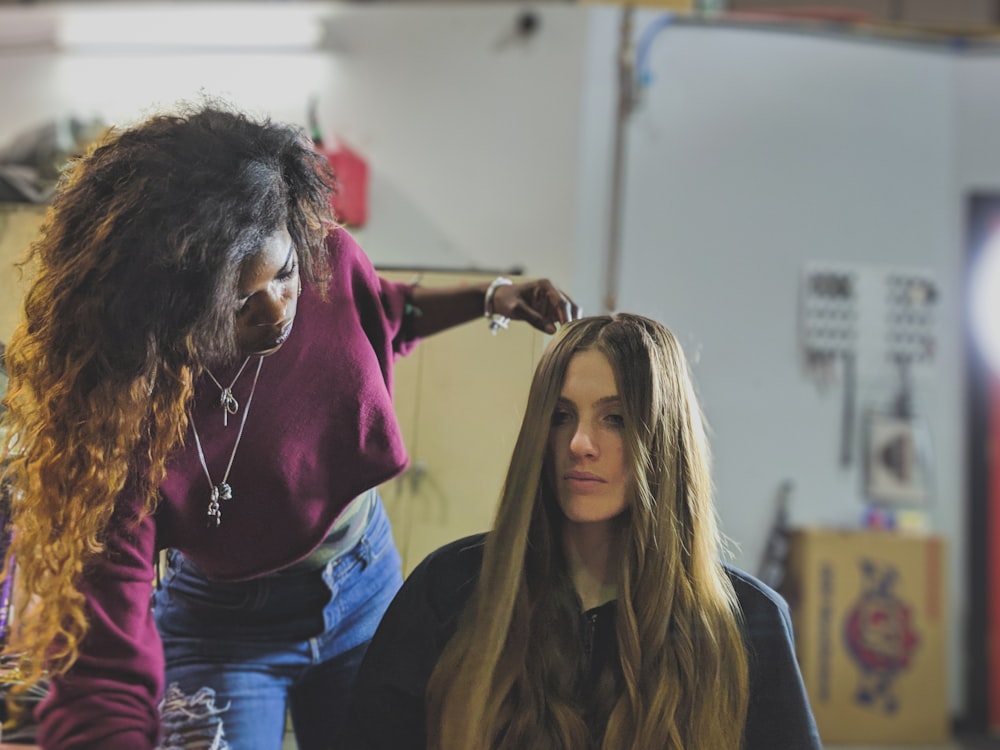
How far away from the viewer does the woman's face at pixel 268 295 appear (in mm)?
749

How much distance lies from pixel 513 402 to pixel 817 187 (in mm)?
2220

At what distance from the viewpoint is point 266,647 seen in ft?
3.10

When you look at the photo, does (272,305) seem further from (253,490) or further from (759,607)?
(759,607)

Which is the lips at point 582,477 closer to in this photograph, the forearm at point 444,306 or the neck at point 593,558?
the neck at point 593,558

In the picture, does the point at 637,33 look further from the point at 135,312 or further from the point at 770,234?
the point at 135,312

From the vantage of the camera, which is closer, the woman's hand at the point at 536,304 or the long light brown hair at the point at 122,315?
the long light brown hair at the point at 122,315

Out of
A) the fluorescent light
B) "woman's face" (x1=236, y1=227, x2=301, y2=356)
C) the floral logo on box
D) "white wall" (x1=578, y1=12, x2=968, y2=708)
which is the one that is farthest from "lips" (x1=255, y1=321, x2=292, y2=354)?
the floral logo on box

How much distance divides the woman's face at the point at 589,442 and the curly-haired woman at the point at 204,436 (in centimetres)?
11

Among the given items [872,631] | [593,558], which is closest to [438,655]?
[593,558]

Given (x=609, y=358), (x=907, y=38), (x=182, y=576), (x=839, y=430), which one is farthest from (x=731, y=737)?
(x=907, y=38)

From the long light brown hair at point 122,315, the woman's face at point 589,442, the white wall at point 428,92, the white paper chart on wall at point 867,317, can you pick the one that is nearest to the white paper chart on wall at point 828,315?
the white paper chart on wall at point 867,317

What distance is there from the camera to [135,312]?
72 centimetres

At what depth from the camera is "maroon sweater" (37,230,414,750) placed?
0.81 meters

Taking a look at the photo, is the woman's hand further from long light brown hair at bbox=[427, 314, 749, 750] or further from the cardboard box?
the cardboard box
